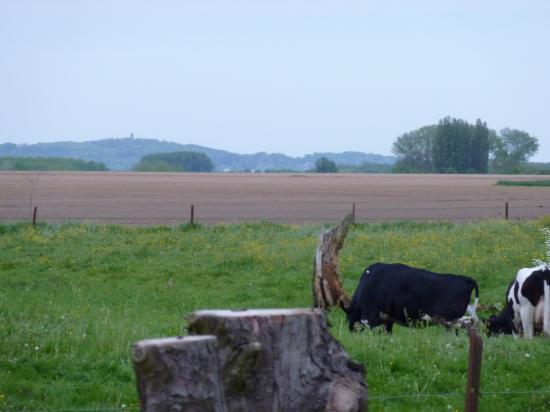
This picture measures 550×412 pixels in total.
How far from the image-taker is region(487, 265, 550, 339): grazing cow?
14875mm

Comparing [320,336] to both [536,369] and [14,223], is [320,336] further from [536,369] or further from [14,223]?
[14,223]

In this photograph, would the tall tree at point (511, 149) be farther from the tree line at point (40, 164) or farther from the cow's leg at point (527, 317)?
the cow's leg at point (527, 317)

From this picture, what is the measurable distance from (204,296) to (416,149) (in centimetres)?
12775

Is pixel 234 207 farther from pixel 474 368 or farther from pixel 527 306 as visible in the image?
pixel 474 368

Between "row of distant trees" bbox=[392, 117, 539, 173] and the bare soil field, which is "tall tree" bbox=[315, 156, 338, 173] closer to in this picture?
"row of distant trees" bbox=[392, 117, 539, 173]

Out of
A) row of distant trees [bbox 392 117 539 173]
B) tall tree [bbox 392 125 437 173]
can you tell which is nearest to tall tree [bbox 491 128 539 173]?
row of distant trees [bbox 392 117 539 173]

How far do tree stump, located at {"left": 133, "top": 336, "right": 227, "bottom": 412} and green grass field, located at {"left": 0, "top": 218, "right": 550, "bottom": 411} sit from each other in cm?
395

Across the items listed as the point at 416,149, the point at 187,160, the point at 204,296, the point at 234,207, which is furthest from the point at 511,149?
the point at 204,296

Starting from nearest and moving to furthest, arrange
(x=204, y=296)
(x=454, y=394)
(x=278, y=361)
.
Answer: (x=278, y=361) → (x=454, y=394) → (x=204, y=296)

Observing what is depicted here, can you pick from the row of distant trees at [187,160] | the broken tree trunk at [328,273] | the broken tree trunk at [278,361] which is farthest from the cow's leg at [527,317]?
the row of distant trees at [187,160]

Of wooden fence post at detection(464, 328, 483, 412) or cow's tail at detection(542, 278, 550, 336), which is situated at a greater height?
wooden fence post at detection(464, 328, 483, 412)

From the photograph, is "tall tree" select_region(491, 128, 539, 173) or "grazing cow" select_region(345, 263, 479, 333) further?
"tall tree" select_region(491, 128, 539, 173)

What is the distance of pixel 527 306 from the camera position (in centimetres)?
1522

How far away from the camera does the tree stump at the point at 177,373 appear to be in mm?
5281
